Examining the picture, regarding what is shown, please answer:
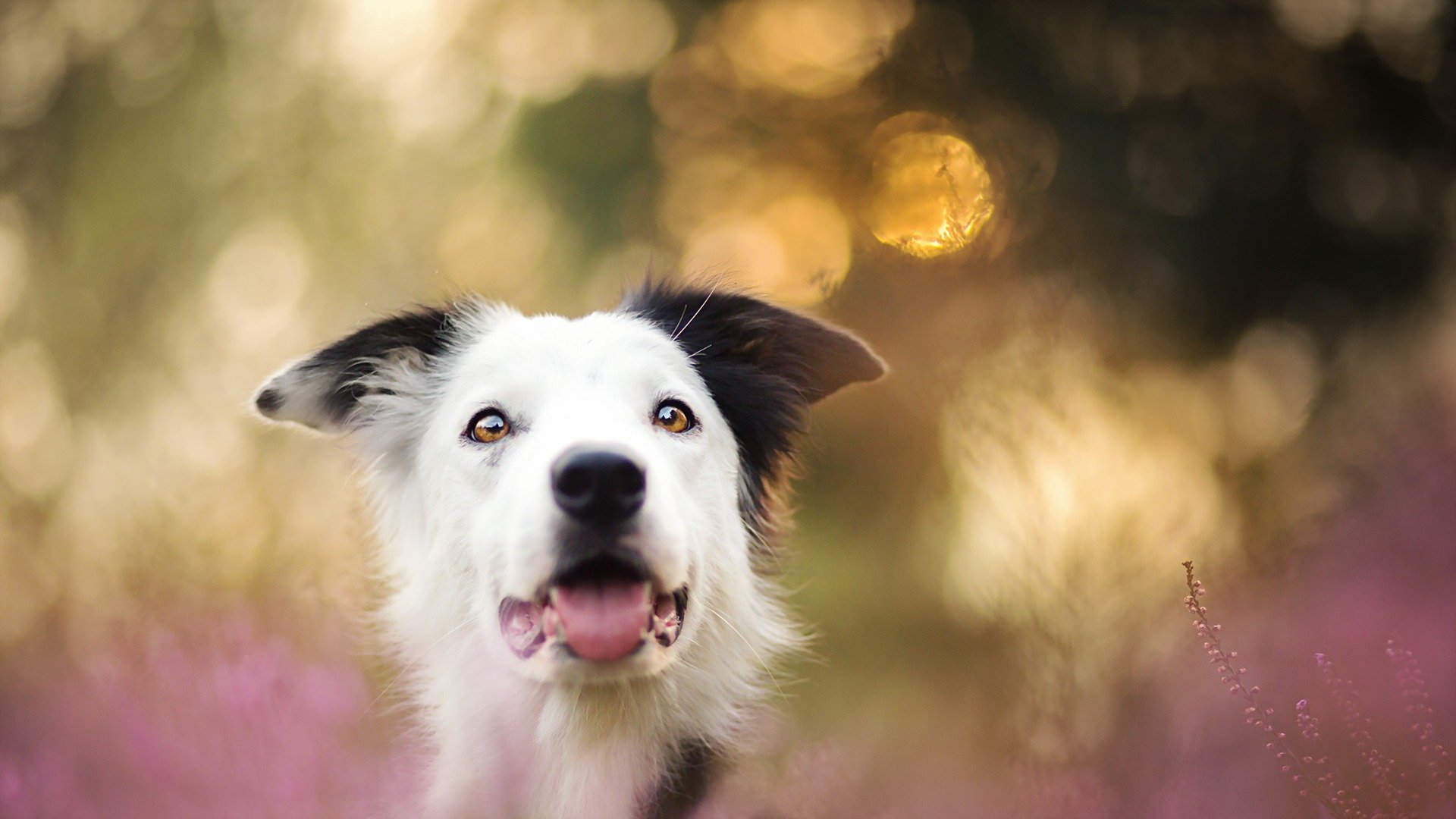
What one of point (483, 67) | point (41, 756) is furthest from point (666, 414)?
point (483, 67)

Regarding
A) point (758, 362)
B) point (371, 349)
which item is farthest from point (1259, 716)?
point (371, 349)

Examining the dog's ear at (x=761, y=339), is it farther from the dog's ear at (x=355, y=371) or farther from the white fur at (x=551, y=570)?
the dog's ear at (x=355, y=371)

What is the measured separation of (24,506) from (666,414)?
445 centimetres

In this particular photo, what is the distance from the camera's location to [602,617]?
8.18 feet

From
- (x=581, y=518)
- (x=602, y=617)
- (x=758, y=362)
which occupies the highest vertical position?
(x=758, y=362)

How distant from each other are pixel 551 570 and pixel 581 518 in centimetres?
18

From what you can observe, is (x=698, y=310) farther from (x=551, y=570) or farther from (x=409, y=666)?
(x=409, y=666)

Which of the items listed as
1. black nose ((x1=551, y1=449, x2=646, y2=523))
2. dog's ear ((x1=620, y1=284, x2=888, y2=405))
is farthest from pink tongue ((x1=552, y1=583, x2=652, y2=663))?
dog's ear ((x1=620, y1=284, x2=888, y2=405))

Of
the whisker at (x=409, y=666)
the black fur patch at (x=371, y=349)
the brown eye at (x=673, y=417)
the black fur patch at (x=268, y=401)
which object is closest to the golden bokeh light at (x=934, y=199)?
the brown eye at (x=673, y=417)

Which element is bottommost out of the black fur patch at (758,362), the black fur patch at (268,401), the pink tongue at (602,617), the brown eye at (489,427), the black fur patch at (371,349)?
the pink tongue at (602,617)

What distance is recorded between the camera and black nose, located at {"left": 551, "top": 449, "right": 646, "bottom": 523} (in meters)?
2.39

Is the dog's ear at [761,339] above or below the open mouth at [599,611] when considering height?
above

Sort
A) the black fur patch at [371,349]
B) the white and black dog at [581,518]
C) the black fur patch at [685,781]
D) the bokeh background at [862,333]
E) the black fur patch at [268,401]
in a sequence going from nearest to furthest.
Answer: the white and black dog at [581,518] < the black fur patch at [685,781] < the black fur patch at [268,401] < the black fur patch at [371,349] < the bokeh background at [862,333]

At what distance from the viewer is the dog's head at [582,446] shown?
247 cm
